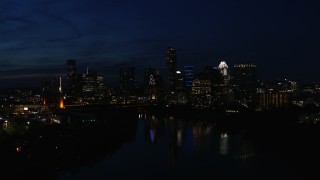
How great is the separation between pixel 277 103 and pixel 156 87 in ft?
79.7

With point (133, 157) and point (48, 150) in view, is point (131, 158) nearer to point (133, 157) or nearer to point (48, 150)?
point (133, 157)

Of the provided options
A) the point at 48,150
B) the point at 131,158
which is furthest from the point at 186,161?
the point at 48,150

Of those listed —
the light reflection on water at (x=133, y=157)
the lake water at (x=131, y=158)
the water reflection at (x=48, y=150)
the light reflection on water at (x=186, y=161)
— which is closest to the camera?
the water reflection at (x=48, y=150)

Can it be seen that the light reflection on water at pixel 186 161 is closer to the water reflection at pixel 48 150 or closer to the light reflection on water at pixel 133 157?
the light reflection on water at pixel 133 157

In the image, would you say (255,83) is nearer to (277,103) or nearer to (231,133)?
(277,103)

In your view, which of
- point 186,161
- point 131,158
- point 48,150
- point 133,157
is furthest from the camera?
point 133,157

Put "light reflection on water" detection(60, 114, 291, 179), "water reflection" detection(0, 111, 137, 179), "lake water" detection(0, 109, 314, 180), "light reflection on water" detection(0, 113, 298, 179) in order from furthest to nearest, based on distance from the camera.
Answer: "light reflection on water" detection(60, 114, 291, 179) → "light reflection on water" detection(0, 113, 298, 179) → "lake water" detection(0, 109, 314, 180) → "water reflection" detection(0, 111, 137, 179)

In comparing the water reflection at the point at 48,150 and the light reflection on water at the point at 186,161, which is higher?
the water reflection at the point at 48,150

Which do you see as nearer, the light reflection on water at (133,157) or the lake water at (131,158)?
the lake water at (131,158)

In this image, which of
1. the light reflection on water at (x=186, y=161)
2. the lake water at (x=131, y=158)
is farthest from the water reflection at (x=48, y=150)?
the light reflection on water at (x=186, y=161)

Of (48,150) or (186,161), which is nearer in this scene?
(48,150)

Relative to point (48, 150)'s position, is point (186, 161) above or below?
below

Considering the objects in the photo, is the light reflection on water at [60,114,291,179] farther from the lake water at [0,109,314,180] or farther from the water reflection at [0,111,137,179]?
the water reflection at [0,111,137,179]

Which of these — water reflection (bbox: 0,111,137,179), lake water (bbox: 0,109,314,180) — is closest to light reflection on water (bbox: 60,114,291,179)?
lake water (bbox: 0,109,314,180)
